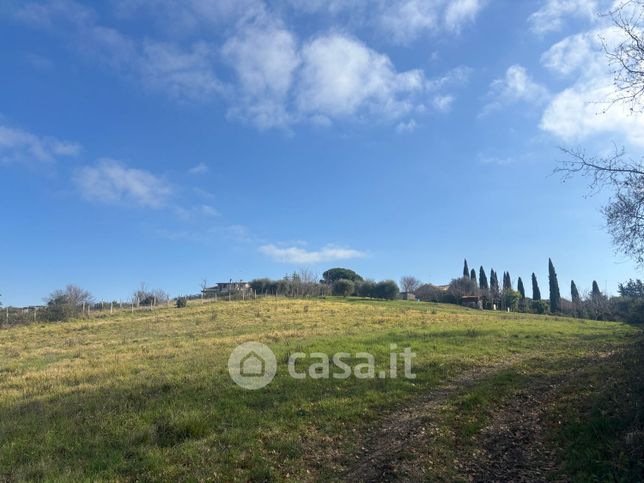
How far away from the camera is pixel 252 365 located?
15703 millimetres

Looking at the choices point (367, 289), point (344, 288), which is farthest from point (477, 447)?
point (344, 288)

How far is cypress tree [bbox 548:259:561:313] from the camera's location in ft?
251

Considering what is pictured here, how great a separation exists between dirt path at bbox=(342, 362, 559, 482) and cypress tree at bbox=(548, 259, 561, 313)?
75264 mm

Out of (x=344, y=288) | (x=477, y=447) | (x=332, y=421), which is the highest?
(x=344, y=288)

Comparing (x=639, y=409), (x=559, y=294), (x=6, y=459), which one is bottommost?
(x=6, y=459)

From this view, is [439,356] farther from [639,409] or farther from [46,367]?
[46,367]

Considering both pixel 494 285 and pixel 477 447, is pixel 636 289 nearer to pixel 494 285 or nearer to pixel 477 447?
pixel 477 447

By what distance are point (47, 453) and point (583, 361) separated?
16.2 m

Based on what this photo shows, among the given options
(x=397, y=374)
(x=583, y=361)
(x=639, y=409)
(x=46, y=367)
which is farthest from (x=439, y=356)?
(x=46, y=367)

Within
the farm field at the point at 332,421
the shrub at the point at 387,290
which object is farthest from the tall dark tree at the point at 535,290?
the farm field at the point at 332,421

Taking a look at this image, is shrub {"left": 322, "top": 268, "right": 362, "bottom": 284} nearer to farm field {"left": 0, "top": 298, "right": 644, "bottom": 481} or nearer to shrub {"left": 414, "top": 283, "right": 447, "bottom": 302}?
shrub {"left": 414, "top": 283, "right": 447, "bottom": 302}

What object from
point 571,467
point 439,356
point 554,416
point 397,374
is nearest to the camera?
point 571,467

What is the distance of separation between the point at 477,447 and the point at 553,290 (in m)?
81.0

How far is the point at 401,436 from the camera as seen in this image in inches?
336
